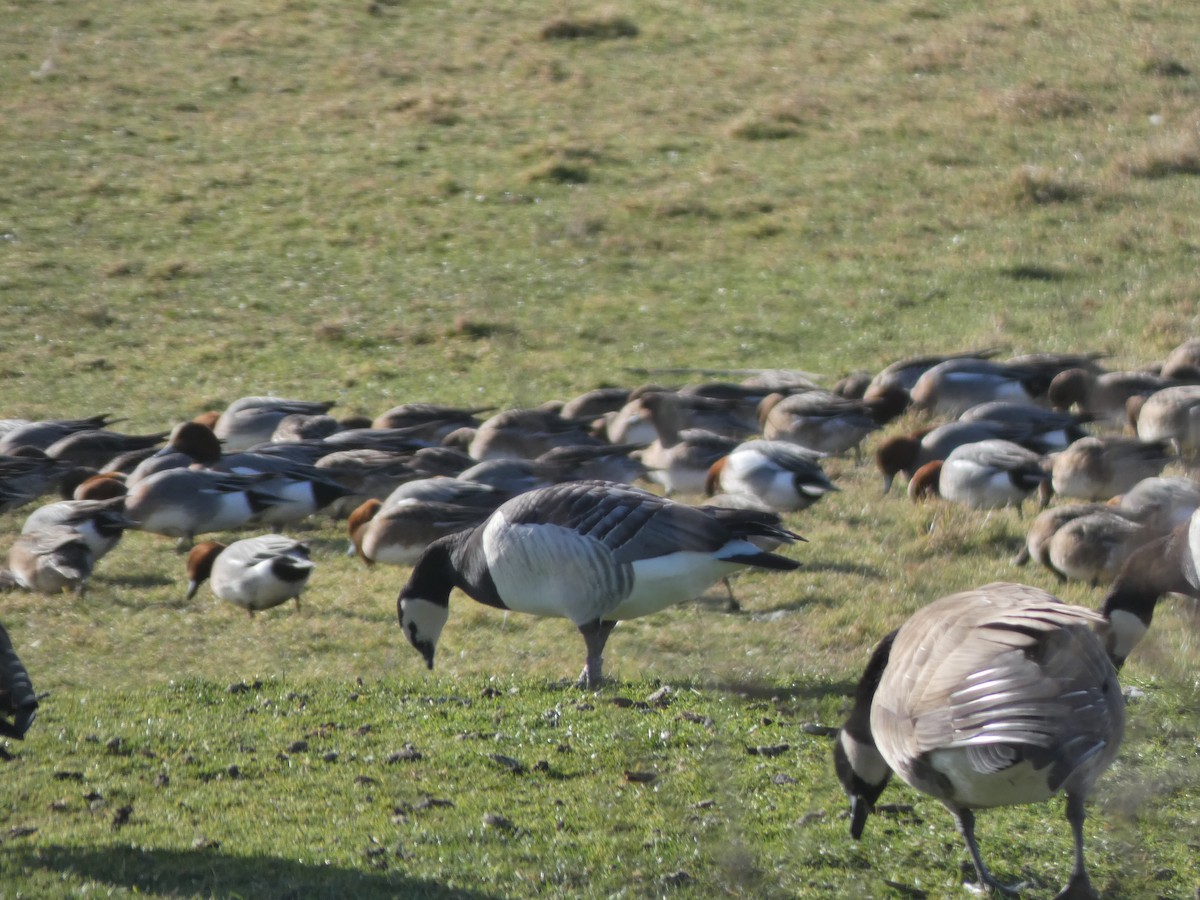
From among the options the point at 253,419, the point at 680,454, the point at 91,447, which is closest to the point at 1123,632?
the point at 680,454

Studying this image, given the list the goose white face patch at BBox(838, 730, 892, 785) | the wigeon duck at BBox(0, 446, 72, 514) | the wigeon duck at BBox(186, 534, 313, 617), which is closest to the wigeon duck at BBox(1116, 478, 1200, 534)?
the goose white face patch at BBox(838, 730, 892, 785)

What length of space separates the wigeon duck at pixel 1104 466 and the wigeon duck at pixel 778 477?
1604 millimetres

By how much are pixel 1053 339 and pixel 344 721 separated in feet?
35.3

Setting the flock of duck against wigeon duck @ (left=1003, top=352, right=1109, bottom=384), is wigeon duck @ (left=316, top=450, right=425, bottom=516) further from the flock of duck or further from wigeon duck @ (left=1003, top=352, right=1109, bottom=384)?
wigeon duck @ (left=1003, top=352, right=1109, bottom=384)

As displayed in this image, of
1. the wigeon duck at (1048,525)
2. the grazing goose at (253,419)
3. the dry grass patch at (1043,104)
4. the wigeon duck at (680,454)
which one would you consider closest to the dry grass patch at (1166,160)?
the dry grass patch at (1043,104)

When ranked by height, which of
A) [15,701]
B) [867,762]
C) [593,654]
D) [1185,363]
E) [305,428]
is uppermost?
[15,701]

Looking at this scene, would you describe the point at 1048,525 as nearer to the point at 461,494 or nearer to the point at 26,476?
the point at 461,494

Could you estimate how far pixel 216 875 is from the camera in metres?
4.93

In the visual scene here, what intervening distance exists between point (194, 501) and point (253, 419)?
114 inches

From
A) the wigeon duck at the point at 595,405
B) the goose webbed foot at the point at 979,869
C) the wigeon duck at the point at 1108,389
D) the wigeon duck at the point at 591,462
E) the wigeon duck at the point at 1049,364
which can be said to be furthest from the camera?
the wigeon duck at the point at 595,405

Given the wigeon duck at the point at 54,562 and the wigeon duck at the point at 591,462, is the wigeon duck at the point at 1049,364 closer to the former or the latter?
the wigeon duck at the point at 591,462

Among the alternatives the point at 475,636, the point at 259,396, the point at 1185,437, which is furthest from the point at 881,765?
the point at 259,396

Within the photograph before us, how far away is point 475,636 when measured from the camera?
8820 mm

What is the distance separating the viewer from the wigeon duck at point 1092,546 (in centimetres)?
815
